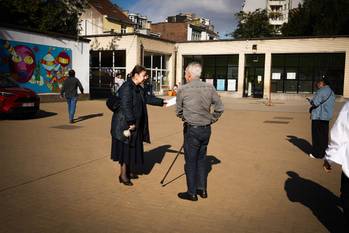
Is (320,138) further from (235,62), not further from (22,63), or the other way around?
(235,62)

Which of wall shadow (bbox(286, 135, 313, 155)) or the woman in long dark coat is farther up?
the woman in long dark coat

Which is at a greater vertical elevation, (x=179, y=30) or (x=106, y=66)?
(x=179, y=30)

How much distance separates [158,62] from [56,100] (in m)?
15.5

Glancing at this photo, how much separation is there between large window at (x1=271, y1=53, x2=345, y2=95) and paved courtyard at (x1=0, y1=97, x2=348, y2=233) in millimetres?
24668

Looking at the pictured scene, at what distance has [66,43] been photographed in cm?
2342

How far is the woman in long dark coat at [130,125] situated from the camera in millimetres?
5664

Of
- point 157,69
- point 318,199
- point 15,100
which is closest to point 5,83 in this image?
point 15,100

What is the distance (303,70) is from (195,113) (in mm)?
30398

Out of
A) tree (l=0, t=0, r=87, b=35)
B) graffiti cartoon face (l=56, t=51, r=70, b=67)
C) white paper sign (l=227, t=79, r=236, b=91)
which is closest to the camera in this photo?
graffiti cartoon face (l=56, t=51, r=70, b=67)

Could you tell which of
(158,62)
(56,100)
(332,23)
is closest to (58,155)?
(56,100)

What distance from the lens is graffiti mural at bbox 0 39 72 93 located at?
1934 cm

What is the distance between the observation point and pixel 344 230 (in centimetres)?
433

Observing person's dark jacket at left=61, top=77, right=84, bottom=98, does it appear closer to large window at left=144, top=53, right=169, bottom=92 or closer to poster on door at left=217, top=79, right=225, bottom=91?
large window at left=144, top=53, right=169, bottom=92

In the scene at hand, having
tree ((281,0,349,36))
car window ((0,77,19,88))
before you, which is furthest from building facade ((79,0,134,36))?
car window ((0,77,19,88))
